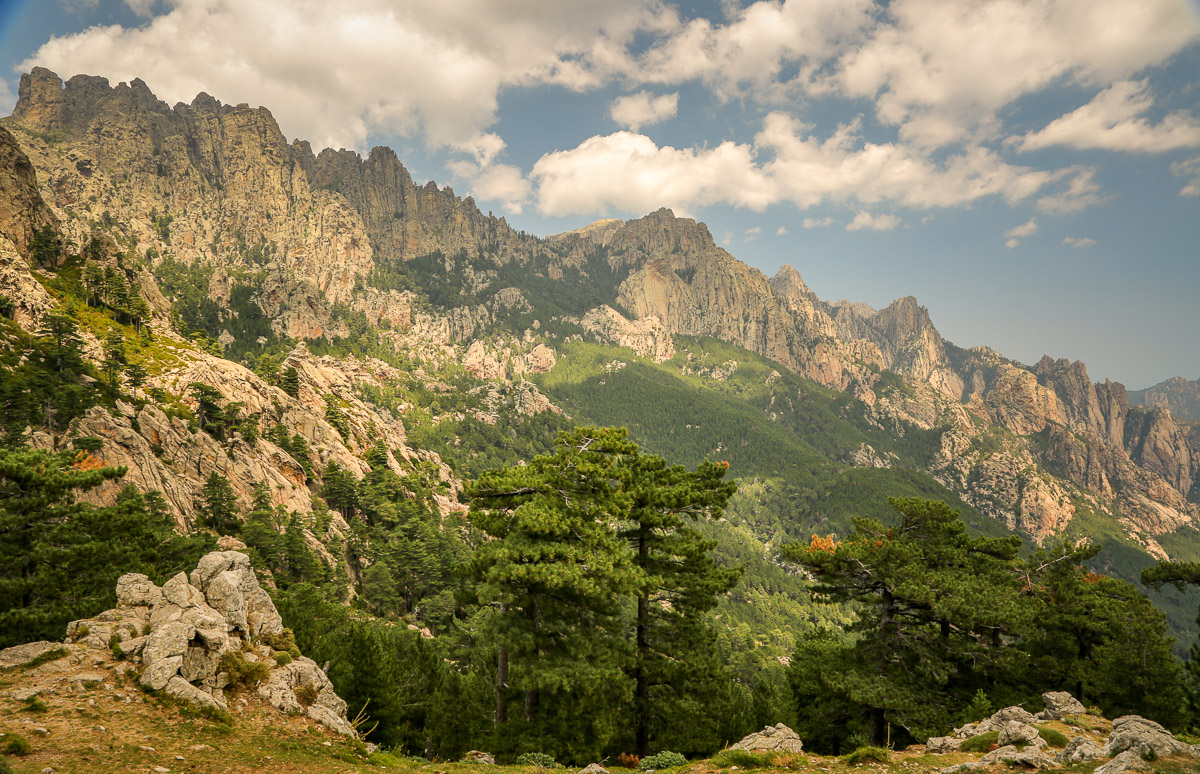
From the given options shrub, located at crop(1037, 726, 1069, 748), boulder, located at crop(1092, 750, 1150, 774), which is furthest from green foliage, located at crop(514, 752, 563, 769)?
shrub, located at crop(1037, 726, 1069, 748)

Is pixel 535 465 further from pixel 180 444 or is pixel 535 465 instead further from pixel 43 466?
pixel 180 444

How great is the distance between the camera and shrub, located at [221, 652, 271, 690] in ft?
52.1

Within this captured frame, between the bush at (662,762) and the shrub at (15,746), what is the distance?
1670 cm

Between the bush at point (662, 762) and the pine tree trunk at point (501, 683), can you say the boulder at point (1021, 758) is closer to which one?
the bush at point (662, 762)

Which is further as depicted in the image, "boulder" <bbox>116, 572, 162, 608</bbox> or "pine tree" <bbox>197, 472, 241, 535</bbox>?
"pine tree" <bbox>197, 472, 241, 535</bbox>

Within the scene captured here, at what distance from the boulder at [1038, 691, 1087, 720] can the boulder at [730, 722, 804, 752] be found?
11.3 meters

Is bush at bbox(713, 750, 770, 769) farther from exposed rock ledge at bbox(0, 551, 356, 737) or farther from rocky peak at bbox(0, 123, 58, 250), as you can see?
rocky peak at bbox(0, 123, 58, 250)

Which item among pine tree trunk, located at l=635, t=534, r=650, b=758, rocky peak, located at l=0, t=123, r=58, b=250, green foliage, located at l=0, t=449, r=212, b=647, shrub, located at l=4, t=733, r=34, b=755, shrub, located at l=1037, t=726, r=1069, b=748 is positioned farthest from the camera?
rocky peak, located at l=0, t=123, r=58, b=250

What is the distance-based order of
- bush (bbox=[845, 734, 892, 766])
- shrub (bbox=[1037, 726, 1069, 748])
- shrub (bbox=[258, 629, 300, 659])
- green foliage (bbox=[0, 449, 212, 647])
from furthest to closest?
shrub (bbox=[258, 629, 300, 659]) → green foliage (bbox=[0, 449, 212, 647]) → shrub (bbox=[1037, 726, 1069, 748]) → bush (bbox=[845, 734, 892, 766])

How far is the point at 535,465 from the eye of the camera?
21578 millimetres

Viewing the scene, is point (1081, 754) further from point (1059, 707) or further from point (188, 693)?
point (188, 693)

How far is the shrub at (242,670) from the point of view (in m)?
A: 15.9

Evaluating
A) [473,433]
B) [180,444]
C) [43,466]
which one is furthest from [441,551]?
[473,433]

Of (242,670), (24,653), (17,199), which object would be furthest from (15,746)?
(17,199)
